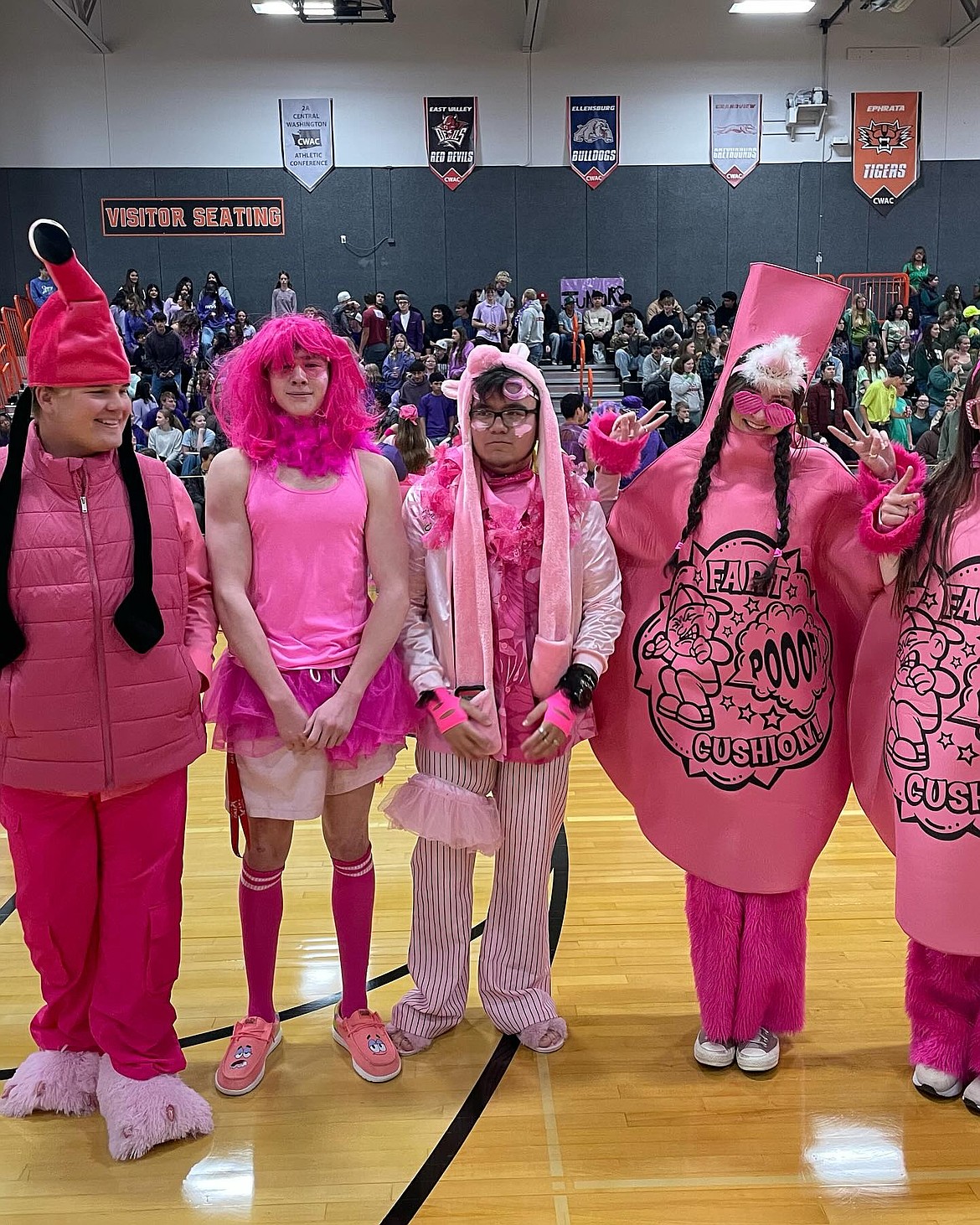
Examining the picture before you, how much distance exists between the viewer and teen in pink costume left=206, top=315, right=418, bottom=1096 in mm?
2273

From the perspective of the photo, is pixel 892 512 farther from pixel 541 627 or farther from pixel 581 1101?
pixel 581 1101

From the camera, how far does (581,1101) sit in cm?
239

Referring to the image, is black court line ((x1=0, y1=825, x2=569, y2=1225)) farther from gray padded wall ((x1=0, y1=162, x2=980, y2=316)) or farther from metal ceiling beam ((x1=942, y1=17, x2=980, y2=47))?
metal ceiling beam ((x1=942, y1=17, x2=980, y2=47))

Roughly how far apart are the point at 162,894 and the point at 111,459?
895 mm

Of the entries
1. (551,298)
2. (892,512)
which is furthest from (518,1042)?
(551,298)

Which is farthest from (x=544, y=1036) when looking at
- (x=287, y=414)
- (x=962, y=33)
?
(x=962, y=33)

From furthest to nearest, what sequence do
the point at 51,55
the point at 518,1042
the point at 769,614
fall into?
the point at 51,55
the point at 518,1042
the point at 769,614

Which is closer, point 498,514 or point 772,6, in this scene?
point 498,514

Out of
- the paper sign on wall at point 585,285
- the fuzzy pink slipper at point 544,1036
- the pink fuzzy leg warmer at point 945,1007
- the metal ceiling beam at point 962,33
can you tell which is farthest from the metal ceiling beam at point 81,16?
the pink fuzzy leg warmer at point 945,1007

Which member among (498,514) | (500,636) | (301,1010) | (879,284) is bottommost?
(301,1010)

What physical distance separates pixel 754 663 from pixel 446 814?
751mm

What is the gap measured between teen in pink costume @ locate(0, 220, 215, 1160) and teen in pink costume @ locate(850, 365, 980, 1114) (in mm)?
1456

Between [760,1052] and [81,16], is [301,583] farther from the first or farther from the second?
[81,16]

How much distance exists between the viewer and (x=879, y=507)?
7.52ft
